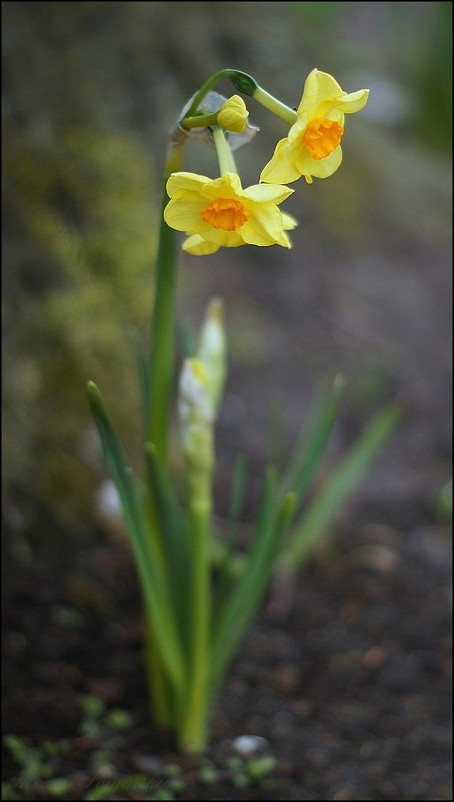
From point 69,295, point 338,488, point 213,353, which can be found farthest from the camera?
point 69,295

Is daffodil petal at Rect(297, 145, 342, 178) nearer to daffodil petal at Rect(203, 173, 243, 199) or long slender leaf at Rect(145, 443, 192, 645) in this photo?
daffodil petal at Rect(203, 173, 243, 199)

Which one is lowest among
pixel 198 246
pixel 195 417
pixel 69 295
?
pixel 195 417

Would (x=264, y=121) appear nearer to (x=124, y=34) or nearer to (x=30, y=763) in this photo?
(x=124, y=34)

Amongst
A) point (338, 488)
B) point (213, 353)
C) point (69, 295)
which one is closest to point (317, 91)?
point (213, 353)

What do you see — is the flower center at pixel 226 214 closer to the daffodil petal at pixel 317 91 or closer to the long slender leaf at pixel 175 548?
the daffodil petal at pixel 317 91

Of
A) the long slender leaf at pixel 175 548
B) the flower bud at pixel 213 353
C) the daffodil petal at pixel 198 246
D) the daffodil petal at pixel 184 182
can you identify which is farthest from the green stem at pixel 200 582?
the daffodil petal at pixel 184 182

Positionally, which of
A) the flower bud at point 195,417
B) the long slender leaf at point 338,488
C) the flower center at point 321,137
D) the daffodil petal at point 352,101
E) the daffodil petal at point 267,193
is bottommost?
the long slender leaf at point 338,488

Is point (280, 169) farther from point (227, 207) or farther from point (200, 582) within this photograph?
point (200, 582)
